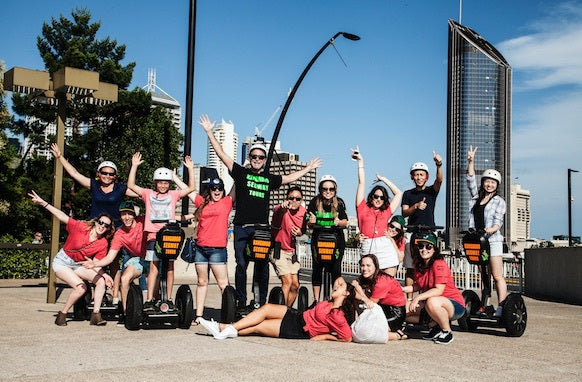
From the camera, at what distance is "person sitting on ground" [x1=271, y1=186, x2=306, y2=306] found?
8.35m

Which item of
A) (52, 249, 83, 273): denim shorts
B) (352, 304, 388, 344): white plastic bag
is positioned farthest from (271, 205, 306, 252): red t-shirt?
(52, 249, 83, 273): denim shorts

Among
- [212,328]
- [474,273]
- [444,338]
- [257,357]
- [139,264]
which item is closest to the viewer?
[257,357]

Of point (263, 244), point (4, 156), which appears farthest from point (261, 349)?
point (4, 156)

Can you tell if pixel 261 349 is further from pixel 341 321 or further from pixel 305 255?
pixel 305 255

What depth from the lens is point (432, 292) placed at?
728 cm

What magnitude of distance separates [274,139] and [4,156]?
1349 centimetres

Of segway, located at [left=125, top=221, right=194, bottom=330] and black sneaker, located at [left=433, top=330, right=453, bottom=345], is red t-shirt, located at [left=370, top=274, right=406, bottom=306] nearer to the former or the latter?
black sneaker, located at [left=433, top=330, right=453, bottom=345]

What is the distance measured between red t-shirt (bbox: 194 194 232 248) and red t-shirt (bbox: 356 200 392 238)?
5.27ft

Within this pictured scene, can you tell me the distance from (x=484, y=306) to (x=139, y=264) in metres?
4.23

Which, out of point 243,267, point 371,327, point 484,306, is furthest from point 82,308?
point 484,306

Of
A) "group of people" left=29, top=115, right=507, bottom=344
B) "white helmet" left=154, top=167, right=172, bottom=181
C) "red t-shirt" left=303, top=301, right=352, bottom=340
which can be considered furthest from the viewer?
"white helmet" left=154, top=167, right=172, bottom=181

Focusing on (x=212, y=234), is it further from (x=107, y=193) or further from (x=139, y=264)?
(x=107, y=193)

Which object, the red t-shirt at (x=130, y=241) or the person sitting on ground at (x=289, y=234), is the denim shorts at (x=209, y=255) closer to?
the person sitting on ground at (x=289, y=234)

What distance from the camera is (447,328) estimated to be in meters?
7.02
